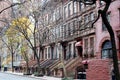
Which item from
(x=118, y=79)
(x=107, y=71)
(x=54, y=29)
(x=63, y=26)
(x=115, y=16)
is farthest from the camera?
(x=54, y=29)

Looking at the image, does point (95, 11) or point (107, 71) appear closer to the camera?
point (107, 71)

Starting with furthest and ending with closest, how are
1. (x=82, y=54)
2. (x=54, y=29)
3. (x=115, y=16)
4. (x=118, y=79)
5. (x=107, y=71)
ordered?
(x=54, y=29), (x=82, y=54), (x=115, y=16), (x=107, y=71), (x=118, y=79)

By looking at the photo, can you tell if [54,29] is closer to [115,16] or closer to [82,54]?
[82,54]

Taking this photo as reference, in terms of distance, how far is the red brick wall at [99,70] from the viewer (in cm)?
3400

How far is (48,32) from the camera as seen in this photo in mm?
61750

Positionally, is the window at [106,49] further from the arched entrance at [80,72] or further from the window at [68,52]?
the window at [68,52]

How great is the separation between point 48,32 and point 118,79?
42.6 meters

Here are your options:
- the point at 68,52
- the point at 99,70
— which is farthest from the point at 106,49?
the point at 68,52

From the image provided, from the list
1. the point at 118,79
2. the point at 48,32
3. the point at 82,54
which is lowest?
the point at 118,79

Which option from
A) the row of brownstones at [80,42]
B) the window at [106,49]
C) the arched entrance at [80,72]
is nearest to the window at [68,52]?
the row of brownstones at [80,42]

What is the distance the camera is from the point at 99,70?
114 ft

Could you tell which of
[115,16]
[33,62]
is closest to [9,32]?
[33,62]

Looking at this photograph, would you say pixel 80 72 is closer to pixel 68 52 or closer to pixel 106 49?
pixel 106 49

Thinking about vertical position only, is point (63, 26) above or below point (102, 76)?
above
